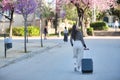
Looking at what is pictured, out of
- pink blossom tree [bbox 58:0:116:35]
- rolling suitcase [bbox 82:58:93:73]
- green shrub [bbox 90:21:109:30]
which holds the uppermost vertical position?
pink blossom tree [bbox 58:0:116:35]

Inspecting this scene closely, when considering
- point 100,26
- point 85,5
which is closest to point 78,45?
point 85,5

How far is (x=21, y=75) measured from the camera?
1512cm

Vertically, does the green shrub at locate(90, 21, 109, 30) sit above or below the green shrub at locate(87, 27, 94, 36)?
above

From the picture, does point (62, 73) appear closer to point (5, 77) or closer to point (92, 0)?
point (5, 77)

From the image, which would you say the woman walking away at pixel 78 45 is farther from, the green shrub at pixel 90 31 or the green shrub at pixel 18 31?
the green shrub at pixel 90 31

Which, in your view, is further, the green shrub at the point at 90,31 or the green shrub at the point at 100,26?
the green shrub at the point at 100,26

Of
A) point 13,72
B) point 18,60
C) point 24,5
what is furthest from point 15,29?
point 13,72

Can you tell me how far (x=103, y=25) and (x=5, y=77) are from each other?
2048 inches

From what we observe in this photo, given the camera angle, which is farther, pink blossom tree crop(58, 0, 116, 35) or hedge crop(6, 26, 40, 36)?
hedge crop(6, 26, 40, 36)

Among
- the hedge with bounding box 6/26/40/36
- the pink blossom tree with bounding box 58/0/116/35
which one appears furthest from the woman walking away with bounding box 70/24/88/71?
the hedge with bounding box 6/26/40/36

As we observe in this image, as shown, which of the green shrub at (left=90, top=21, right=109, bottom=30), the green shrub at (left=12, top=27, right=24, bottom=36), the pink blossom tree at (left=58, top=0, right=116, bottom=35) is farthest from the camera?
the green shrub at (left=90, top=21, right=109, bottom=30)

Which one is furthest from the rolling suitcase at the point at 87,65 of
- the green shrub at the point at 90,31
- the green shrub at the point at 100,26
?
the green shrub at the point at 100,26

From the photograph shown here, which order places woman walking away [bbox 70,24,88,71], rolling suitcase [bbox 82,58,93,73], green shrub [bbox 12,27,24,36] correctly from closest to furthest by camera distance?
rolling suitcase [bbox 82,58,93,73], woman walking away [bbox 70,24,88,71], green shrub [bbox 12,27,24,36]

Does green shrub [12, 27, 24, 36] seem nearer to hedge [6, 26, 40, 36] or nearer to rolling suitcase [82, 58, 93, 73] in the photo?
hedge [6, 26, 40, 36]
